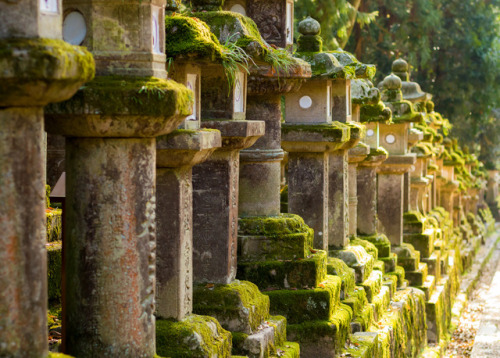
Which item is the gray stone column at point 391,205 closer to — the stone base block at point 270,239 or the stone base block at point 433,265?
the stone base block at point 433,265

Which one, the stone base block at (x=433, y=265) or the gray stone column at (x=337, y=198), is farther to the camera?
the stone base block at (x=433, y=265)

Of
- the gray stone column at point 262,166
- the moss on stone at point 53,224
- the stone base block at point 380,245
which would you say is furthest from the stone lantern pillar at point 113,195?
the stone base block at point 380,245

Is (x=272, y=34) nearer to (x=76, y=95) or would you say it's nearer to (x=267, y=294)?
(x=267, y=294)

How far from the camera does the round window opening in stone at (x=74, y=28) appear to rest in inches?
235

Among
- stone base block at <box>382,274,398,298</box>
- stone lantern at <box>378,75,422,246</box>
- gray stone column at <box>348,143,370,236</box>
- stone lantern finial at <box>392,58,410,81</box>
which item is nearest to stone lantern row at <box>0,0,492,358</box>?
gray stone column at <box>348,143,370,236</box>

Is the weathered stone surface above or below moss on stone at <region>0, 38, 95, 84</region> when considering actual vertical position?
below

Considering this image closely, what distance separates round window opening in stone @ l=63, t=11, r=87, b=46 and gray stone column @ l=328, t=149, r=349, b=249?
6.61m

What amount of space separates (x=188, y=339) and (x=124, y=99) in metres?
1.90

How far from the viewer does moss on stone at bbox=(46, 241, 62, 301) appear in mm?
7516

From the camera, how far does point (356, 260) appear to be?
12.4 m

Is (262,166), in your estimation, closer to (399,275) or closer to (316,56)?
(316,56)

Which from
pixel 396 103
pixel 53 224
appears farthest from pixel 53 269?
pixel 396 103

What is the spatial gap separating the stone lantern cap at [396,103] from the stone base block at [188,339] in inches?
409

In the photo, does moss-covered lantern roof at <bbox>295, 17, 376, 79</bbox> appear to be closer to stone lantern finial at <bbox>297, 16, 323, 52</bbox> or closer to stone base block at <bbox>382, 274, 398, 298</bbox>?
stone lantern finial at <bbox>297, 16, 323, 52</bbox>
